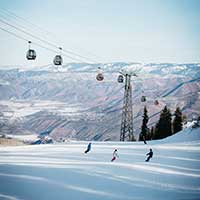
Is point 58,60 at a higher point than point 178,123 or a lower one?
higher

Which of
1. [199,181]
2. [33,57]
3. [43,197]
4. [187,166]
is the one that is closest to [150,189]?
[199,181]

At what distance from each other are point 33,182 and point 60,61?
11733mm

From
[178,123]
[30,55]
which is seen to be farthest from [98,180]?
[178,123]

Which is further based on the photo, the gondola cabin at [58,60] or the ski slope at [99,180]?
the gondola cabin at [58,60]

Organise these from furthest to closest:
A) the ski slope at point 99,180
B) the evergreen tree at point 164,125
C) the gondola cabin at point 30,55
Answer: the evergreen tree at point 164,125
the gondola cabin at point 30,55
the ski slope at point 99,180

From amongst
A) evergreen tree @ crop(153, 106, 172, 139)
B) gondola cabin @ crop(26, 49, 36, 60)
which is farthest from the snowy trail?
evergreen tree @ crop(153, 106, 172, 139)

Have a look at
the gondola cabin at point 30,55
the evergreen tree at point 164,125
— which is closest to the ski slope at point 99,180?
the gondola cabin at point 30,55

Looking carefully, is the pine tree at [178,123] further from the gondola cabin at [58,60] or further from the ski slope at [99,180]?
the gondola cabin at [58,60]

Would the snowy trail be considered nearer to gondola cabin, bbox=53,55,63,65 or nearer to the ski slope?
the ski slope

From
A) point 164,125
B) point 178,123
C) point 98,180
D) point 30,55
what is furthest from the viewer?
point 178,123

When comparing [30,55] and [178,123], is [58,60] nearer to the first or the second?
[30,55]

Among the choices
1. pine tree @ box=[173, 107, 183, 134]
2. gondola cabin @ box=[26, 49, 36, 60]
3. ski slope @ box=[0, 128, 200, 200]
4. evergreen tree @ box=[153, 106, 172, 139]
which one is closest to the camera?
ski slope @ box=[0, 128, 200, 200]

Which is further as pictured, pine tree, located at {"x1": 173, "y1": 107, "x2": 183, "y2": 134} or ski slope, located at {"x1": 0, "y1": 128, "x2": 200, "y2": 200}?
pine tree, located at {"x1": 173, "y1": 107, "x2": 183, "y2": 134}

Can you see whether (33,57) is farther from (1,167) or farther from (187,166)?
(187,166)
